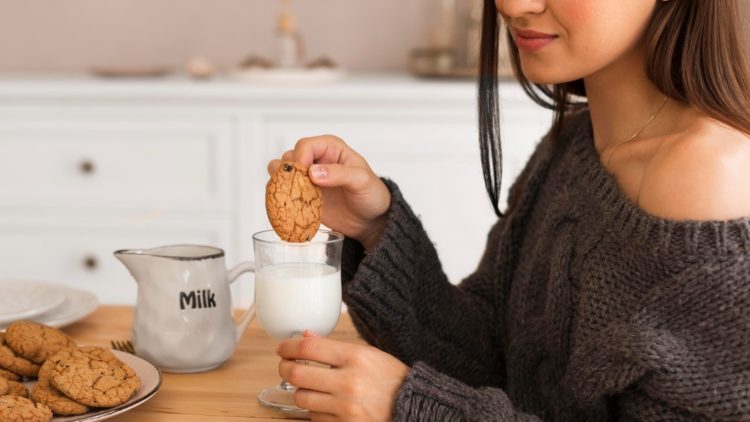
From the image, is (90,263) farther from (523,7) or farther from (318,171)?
(523,7)

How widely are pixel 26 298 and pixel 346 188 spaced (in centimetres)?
42

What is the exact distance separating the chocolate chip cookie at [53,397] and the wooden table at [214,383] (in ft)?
0.20

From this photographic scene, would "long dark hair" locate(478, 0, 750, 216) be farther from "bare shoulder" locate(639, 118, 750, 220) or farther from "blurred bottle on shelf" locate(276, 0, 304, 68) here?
"blurred bottle on shelf" locate(276, 0, 304, 68)

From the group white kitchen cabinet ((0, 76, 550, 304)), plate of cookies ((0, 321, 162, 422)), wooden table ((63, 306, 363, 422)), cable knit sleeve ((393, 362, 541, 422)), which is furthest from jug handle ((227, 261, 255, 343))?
A: white kitchen cabinet ((0, 76, 550, 304))

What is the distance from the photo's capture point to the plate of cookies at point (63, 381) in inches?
32.0

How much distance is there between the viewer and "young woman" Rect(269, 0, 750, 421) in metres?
0.84

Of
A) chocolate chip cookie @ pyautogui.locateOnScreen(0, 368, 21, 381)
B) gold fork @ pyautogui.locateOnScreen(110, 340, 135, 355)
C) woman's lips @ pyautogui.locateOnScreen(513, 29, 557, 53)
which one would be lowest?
gold fork @ pyautogui.locateOnScreen(110, 340, 135, 355)

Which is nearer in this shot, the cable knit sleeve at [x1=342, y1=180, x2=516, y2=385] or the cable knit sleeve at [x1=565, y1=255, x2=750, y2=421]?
the cable knit sleeve at [x1=565, y1=255, x2=750, y2=421]

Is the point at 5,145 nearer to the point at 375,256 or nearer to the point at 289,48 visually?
the point at 289,48

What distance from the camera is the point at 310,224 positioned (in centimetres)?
98

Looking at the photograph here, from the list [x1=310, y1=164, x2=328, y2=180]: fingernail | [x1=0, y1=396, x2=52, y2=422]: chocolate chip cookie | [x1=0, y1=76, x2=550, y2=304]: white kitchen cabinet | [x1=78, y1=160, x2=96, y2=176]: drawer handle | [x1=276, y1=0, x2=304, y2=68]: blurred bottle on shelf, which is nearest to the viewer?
[x1=0, y1=396, x2=52, y2=422]: chocolate chip cookie

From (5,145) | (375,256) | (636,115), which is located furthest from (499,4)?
(5,145)

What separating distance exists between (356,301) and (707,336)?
38 cm

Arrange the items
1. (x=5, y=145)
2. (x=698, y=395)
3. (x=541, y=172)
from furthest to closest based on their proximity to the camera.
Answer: (x=5, y=145) < (x=541, y=172) < (x=698, y=395)
